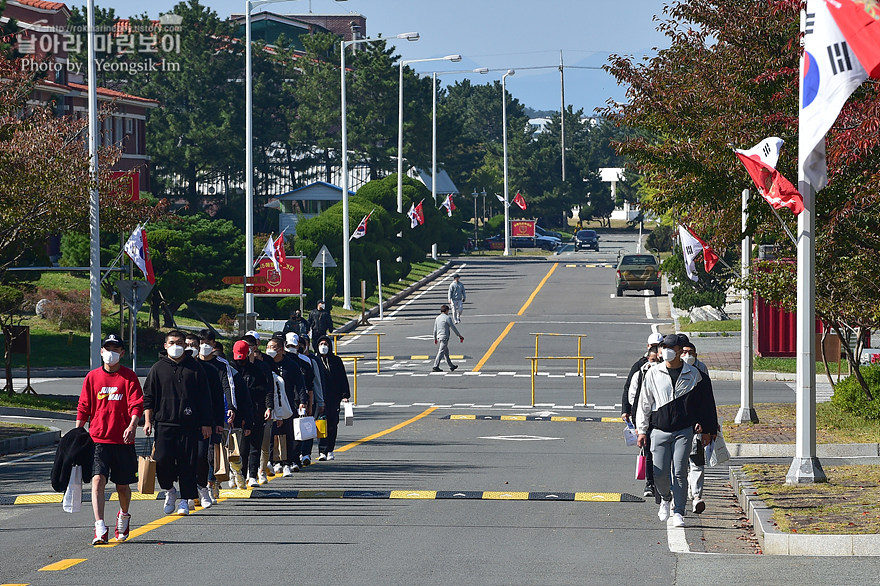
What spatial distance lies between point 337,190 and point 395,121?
30.8 feet

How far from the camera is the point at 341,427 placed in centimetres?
2336

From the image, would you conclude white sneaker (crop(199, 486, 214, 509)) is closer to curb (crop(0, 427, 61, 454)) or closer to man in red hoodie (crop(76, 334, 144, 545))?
man in red hoodie (crop(76, 334, 144, 545))

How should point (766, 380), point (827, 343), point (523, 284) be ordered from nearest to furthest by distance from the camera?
point (827, 343)
point (766, 380)
point (523, 284)

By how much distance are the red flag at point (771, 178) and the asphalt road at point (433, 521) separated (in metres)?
3.72

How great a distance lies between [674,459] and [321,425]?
6.18 metres

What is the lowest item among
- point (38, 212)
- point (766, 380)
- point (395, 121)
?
point (766, 380)

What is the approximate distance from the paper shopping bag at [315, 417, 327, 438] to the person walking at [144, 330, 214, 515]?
4.50 metres

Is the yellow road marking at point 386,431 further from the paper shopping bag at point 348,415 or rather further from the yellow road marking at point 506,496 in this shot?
the yellow road marking at point 506,496

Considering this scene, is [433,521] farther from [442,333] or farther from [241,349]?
[442,333]

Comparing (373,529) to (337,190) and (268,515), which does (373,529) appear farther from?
(337,190)

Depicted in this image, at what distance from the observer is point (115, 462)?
11.8 metres

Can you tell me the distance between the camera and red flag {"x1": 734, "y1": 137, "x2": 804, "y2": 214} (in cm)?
1555

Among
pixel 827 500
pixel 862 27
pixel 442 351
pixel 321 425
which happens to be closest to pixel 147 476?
pixel 321 425

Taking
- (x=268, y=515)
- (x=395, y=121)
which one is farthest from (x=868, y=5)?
(x=395, y=121)
